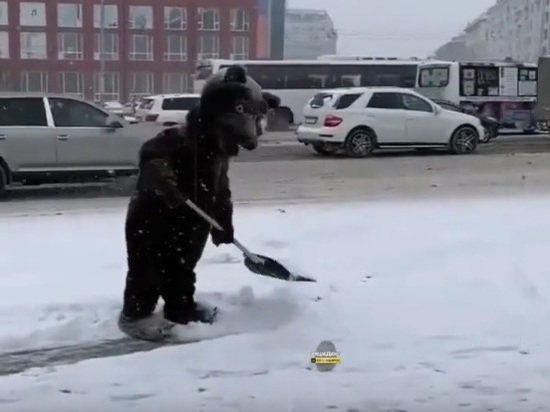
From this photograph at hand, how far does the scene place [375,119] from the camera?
1909cm

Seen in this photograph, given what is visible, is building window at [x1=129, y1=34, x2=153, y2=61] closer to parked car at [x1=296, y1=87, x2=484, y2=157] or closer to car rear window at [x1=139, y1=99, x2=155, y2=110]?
car rear window at [x1=139, y1=99, x2=155, y2=110]

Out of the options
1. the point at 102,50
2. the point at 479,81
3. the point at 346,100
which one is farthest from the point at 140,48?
the point at 346,100

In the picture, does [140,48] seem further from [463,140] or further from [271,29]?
[463,140]

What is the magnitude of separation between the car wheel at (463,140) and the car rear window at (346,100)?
255 cm

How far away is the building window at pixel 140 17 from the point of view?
38.5 meters

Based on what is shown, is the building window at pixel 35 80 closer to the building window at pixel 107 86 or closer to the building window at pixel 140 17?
the building window at pixel 107 86

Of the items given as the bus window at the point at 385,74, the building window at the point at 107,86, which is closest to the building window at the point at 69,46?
the building window at the point at 107,86

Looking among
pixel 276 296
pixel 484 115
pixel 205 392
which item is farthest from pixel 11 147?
pixel 484 115

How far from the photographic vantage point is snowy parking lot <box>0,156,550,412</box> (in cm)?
425

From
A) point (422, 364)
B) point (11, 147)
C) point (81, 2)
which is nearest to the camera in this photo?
point (422, 364)

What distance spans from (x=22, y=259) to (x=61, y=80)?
32410 millimetres

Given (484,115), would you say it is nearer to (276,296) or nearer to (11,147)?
(11,147)

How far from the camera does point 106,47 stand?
38.2 meters

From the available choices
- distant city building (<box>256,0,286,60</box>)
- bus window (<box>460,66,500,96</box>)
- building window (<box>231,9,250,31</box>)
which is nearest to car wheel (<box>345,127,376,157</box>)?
distant city building (<box>256,0,286,60</box>)
